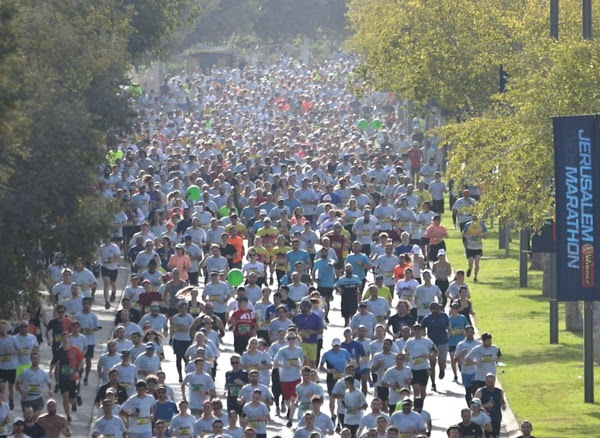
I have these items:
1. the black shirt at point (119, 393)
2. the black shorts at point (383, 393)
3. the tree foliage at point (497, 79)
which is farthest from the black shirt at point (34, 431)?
the tree foliage at point (497, 79)

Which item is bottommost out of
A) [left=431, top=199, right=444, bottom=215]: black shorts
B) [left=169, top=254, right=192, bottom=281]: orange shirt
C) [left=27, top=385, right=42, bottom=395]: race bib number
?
[left=27, top=385, right=42, bottom=395]: race bib number

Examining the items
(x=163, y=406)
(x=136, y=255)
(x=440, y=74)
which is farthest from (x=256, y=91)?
(x=163, y=406)

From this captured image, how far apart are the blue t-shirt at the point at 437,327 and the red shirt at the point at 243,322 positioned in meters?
2.51

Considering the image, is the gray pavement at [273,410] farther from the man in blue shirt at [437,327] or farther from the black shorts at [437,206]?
the black shorts at [437,206]

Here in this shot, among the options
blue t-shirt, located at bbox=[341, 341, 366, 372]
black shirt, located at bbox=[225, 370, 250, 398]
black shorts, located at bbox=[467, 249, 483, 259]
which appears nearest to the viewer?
black shirt, located at bbox=[225, 370, 250, 398]

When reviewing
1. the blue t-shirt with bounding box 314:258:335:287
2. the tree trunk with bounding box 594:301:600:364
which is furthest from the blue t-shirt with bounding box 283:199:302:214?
the tree trunk with bounding box 594:301:600:364

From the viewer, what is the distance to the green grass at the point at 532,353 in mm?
26672

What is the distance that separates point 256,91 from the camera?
92.1m

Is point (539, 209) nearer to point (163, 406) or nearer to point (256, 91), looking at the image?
point (163, 406)

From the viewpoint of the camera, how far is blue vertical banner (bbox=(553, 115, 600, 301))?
1025 inches

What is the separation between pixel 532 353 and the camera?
31938 mm

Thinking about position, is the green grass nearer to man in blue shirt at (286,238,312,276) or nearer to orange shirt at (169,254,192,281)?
man in blue shirt at (286,238,312,276)

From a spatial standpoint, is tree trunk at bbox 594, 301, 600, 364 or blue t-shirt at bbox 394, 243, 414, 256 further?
blue t-shirt at bbox 394, 243, 414, 256

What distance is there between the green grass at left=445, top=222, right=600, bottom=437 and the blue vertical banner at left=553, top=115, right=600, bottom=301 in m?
1.69
